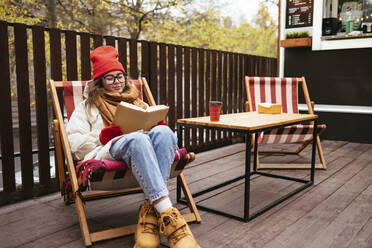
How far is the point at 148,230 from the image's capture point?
5.50ft

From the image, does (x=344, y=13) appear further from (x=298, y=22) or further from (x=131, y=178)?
(x=131, y=178)

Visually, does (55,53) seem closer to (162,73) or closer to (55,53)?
(55,53)

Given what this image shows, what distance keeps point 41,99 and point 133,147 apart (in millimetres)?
1219

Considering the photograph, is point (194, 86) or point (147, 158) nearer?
point (147, 158)

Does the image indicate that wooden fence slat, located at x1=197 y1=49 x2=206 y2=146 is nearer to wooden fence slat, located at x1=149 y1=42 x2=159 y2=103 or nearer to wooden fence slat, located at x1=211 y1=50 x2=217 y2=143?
wooden fence slat, located at x1=211 y1=50 x2=217 y2=143

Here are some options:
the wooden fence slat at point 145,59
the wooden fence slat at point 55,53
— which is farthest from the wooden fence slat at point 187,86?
the wooden fence slat at point 55,53

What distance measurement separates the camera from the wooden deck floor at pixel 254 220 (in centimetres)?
180

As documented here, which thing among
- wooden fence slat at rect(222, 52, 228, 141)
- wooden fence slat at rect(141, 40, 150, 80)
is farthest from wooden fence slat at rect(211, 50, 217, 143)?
wooden fence slat at rect(141, 40, 150, 80)

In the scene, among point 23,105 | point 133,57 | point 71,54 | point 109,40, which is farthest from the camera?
point 133,57

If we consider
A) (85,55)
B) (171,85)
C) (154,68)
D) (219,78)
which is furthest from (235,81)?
(85,55)

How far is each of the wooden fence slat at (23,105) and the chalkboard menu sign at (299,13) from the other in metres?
4.30

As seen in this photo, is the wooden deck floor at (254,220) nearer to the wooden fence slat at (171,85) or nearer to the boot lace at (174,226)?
the boot lace at (174,226)

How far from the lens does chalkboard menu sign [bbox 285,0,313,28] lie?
523 centimetres

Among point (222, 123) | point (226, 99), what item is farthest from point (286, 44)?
point (222, 123)
